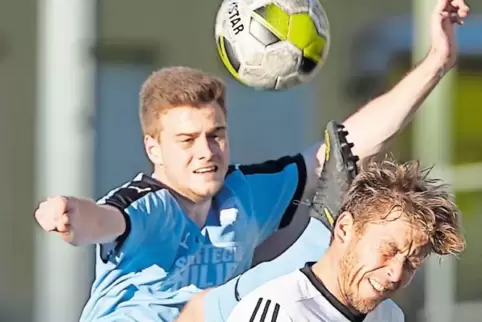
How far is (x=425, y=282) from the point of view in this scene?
20.1ft

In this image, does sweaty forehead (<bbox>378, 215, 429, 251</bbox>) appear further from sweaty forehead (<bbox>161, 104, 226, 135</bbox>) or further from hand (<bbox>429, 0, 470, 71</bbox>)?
hand (<bbox>429, 0, 470, 71</bbox>)

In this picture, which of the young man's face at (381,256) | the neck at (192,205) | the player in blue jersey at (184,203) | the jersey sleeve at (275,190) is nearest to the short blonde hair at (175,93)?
the player in blue jersey at (184,203)

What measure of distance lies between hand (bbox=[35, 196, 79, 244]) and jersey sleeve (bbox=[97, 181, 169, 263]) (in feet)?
1.17

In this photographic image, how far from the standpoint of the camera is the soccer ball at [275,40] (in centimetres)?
380

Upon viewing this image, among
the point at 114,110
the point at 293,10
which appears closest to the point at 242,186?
the point at 293,10

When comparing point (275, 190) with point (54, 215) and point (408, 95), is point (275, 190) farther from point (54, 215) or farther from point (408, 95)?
point (54, 215)

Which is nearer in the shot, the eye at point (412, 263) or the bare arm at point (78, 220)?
the eye at point (412, 263)

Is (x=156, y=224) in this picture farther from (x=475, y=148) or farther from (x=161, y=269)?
(x=475, y=148)

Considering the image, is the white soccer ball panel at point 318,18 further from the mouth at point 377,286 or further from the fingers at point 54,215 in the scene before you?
the mouth at point 377,286

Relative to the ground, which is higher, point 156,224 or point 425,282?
point 156,224

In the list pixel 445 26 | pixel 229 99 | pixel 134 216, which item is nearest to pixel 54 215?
pixel 134 216

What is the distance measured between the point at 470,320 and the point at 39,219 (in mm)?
3461

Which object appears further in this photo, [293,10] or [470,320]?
[470,320]

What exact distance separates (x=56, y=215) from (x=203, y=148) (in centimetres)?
67
